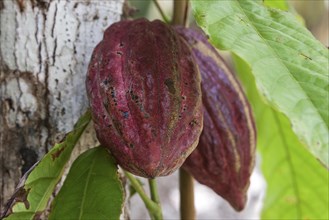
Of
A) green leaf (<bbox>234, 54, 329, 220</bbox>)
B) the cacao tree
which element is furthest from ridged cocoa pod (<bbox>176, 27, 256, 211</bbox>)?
green leaf (<bbox>234, 54, 329, 220</bbox>)

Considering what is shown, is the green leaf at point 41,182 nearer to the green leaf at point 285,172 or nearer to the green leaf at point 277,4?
the green leaf at point 277,4

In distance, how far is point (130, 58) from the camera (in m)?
0.90

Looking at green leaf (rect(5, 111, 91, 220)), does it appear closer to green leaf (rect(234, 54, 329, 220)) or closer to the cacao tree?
the cacao tree

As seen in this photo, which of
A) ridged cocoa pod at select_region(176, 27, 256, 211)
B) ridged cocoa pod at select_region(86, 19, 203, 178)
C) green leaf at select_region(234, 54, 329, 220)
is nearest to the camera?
ridged cocoa pod at select_region(86, 19, 203, 178)

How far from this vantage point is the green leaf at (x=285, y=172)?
4.31 ft

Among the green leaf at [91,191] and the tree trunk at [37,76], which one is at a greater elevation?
the tree trunk at [37,76]

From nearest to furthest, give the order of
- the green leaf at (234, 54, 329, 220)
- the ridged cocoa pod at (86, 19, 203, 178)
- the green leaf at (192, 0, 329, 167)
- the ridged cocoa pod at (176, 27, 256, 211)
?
1. the green leaf at (192, 0, 329, 167)
2. the ridged cocoa pod at (86, 19, 203, 178)
3. the ridged cocoa pod at (176, 27, 256, 211)
4. the green leaf at (234, 54, 329, 220)

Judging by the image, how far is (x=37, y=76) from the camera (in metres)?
1.07

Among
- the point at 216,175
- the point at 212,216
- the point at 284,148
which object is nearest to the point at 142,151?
the point at 216,175

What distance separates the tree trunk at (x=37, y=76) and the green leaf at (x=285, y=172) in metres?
0.44

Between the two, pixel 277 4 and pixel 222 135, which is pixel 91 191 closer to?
pixel 222 135

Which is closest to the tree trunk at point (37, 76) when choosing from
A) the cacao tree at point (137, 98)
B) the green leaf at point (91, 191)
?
→ the cacao tree at point (137, 98)

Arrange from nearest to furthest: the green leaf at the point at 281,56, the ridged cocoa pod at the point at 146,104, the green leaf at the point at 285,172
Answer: the green leaf at the point at 281,56 < the ridged cocoa pod at the point at 146,104 < the green leaf at the point at 285,172

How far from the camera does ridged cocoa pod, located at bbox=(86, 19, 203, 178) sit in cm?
85
